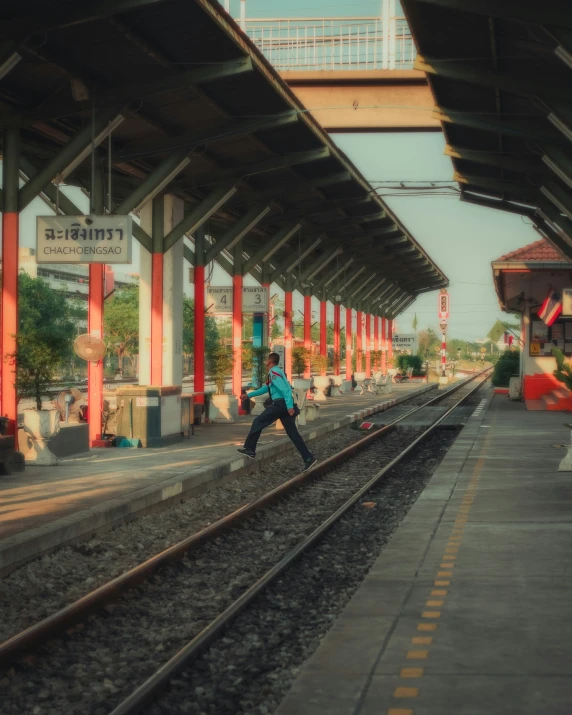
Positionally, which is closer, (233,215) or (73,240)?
(73,240)

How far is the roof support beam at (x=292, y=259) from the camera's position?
38781mm

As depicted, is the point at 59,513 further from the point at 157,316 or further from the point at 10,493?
the point at 157,316

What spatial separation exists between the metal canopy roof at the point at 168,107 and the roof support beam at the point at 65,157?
0.11 ft

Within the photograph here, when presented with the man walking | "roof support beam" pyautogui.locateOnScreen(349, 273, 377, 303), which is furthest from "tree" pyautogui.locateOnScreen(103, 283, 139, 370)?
the man walking

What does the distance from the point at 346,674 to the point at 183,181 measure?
20678mm

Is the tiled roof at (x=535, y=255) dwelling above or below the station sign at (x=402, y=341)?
above

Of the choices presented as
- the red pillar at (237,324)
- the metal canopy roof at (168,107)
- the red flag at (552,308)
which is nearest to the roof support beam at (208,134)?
the metal canopy roof at (168,107)

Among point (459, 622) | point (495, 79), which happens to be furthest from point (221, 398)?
point (459, 622)

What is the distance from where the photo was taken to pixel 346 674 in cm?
598

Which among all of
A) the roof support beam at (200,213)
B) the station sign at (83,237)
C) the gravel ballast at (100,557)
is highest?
the roof support beam at (200,213)

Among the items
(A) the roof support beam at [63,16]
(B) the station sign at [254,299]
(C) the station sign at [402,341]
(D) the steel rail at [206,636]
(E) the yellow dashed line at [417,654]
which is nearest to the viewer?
(D) the steel rail at [206,636]

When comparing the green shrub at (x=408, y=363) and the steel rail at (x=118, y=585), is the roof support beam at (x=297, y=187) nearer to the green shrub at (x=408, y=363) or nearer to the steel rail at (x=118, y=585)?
the steel rail at (x=118, y=585)

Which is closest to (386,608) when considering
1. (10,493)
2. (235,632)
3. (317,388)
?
(235,632)

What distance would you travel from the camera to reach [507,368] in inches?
2381
